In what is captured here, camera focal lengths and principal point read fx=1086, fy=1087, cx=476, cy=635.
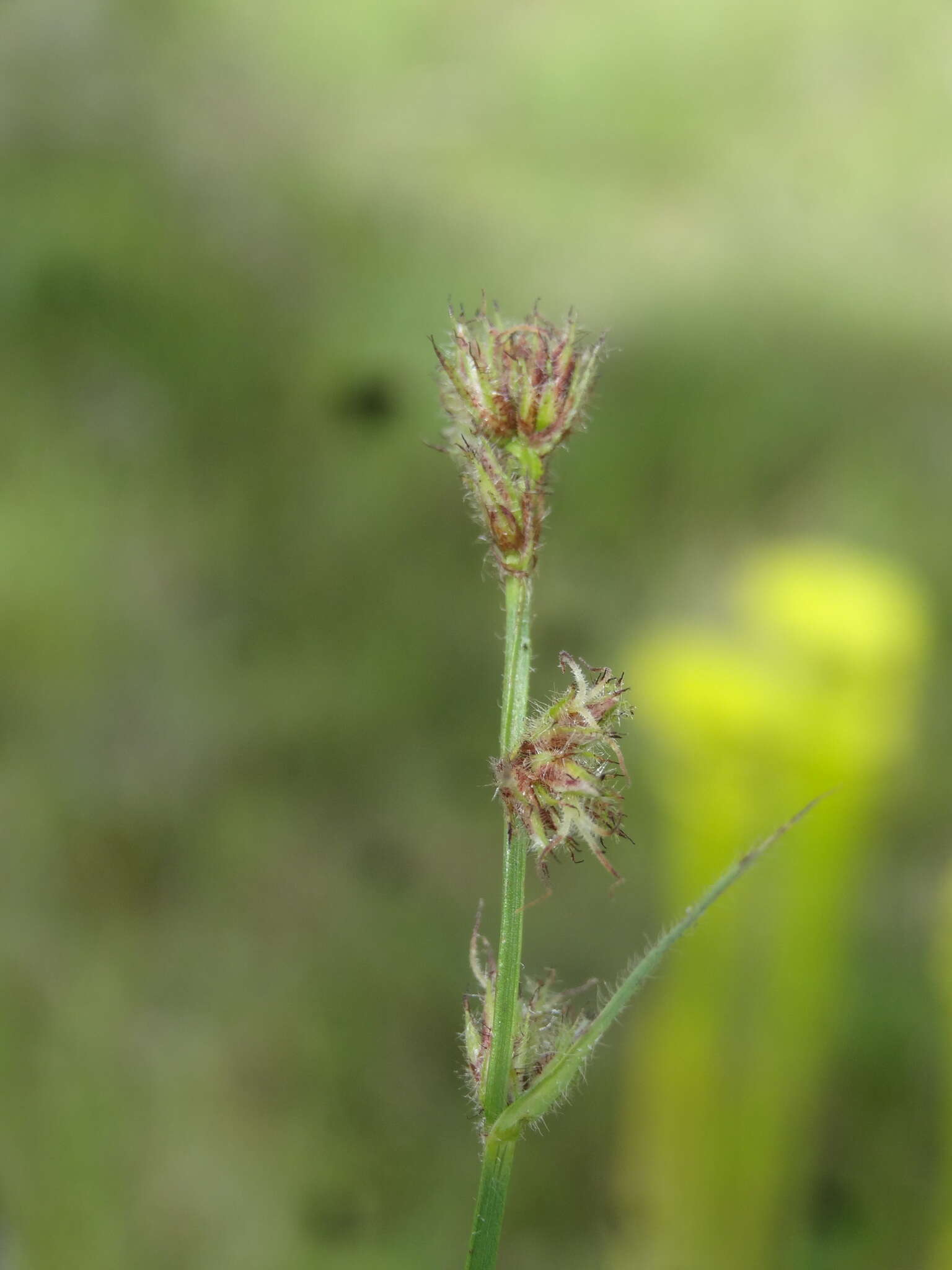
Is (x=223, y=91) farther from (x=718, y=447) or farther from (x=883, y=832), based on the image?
(x=883, y=832)

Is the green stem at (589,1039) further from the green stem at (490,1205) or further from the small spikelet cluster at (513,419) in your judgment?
the small spikelet cluster at (513,419)

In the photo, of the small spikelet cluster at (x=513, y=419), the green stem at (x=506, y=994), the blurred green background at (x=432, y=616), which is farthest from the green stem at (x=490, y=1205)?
the blurred green background at (x=432, y=616)

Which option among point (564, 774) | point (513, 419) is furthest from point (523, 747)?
point (513, 419)

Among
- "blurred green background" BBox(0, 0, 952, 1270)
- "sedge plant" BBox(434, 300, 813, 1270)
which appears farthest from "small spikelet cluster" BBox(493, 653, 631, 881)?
"blurred green background" BBox(0, 0, 952, 1270)

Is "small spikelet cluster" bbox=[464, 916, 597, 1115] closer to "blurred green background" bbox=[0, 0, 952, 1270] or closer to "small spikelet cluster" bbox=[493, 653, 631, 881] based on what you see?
"small spikelet cluster" bbox=[493, 653, 631, 881]

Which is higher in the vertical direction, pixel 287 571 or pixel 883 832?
pixel 287 571

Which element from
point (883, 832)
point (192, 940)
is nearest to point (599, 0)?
point (883, 832)
